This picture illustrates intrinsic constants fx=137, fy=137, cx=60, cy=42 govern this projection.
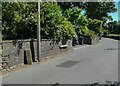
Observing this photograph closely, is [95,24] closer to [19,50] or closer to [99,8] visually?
[99,8]

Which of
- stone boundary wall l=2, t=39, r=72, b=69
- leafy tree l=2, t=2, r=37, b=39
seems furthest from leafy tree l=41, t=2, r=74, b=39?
leafy tree l=2, t=2, r=37, b=39

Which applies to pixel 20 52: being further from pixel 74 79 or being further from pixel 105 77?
pixel 105 77

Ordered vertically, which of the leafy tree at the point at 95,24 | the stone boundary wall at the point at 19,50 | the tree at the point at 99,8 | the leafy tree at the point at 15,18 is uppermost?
the tree at the point at 99,8

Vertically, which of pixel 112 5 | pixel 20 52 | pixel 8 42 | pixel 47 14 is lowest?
pixel 20 52

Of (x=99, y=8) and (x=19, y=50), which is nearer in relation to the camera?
(x=19, y=50)

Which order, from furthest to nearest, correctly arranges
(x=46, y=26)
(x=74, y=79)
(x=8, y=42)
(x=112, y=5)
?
(x=112, y=5), (x=46, y=26), (x=8, y=42), (x=74, y=79)

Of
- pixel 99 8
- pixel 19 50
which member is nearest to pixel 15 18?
pixel 19 50

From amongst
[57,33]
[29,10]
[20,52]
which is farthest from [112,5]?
[20,52]

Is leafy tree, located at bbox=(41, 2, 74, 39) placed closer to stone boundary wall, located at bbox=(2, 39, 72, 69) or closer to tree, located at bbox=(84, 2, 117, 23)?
stone boundary wall, located at bbox=(2, 39, 72, 69)

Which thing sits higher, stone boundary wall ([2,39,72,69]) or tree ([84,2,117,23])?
tree ([84,2,117,23])

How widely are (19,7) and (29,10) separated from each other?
1395 mm

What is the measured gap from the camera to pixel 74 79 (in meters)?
5.29

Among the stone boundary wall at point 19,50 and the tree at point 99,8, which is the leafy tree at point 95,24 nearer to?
the tree at point 99,8

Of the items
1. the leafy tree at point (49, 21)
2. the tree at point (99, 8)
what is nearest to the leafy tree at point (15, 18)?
the leafy tree at point (49, 21)
